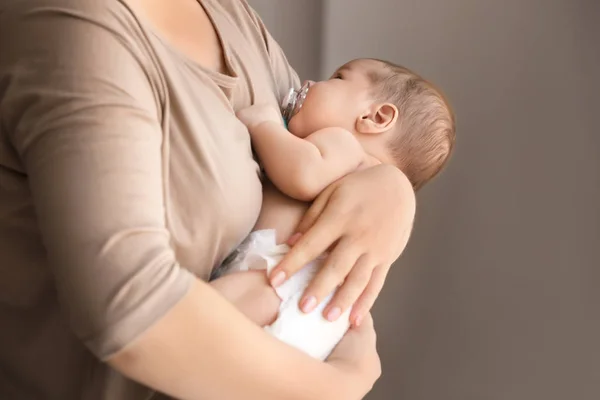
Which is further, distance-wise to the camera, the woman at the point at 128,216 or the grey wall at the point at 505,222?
the grey wall at the point at 505,222

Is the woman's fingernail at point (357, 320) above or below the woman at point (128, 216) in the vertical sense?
below

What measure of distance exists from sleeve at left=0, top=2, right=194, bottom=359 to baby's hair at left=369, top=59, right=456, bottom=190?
57 centimetres

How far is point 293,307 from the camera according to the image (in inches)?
30.6

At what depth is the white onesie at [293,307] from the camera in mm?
767

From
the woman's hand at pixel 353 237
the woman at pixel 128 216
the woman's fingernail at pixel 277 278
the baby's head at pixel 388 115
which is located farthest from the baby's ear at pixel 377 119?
the woman's fingernail at pixel 277 278

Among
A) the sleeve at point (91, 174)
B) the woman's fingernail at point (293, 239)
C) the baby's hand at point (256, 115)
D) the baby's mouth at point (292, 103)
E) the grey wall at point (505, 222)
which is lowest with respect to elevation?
the grey wall at point (505, 222)

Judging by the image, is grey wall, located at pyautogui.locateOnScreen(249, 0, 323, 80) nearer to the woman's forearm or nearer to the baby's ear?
the baby's ear

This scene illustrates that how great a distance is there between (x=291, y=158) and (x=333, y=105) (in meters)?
0.22

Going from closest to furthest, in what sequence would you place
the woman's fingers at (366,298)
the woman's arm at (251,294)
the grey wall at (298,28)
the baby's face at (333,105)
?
the woman's arm at (251,294)
the woman's fingers at (366,298)
the baby's face at (333,105)
the grey wall at (298,28)

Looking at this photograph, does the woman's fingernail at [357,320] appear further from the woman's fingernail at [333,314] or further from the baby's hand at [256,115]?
the baby's hand at [256,115]

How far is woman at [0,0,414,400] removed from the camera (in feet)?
1.83

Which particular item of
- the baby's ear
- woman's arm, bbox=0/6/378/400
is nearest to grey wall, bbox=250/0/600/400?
the baby's ear

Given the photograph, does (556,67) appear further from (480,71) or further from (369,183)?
(369,183)

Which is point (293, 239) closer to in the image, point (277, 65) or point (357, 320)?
point (357, 320)
